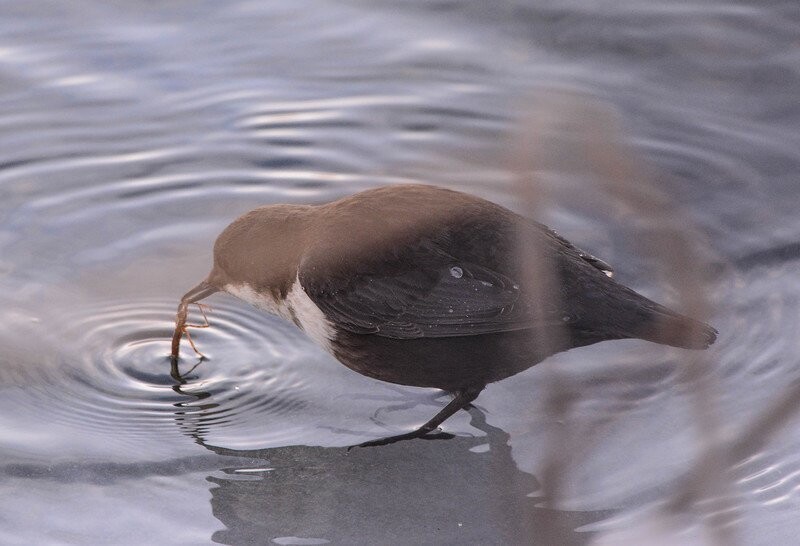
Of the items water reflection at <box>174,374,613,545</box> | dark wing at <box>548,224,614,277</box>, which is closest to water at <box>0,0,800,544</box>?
water reflection at <box>174,374,613,545</box>

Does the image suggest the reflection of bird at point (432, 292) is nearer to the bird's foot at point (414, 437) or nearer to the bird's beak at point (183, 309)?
the bird's foot at point (414, 437)

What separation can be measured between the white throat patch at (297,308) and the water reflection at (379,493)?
0.42 meters

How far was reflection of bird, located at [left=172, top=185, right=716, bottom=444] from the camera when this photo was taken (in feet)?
11.2

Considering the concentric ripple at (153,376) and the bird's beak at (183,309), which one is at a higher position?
the bird's beak at (183,309)

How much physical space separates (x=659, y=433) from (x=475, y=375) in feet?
2.15

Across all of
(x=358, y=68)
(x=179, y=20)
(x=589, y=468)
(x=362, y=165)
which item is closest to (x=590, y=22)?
(x=358, y=68)

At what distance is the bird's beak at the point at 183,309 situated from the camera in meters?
3.85

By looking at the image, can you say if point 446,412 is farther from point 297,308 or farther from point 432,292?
point 297,308

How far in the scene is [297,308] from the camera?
375 cm

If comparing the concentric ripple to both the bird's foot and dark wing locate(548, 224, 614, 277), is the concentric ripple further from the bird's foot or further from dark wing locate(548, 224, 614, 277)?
dark wing locate(548, 224, 614, 277)

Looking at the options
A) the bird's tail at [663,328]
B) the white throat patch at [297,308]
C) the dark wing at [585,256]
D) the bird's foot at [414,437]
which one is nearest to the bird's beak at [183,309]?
the white throat patch at [297,308]

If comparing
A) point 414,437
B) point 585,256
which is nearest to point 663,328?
point 585,256

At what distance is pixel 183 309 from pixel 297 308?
45 centimetres

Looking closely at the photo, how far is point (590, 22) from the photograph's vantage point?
616cm
